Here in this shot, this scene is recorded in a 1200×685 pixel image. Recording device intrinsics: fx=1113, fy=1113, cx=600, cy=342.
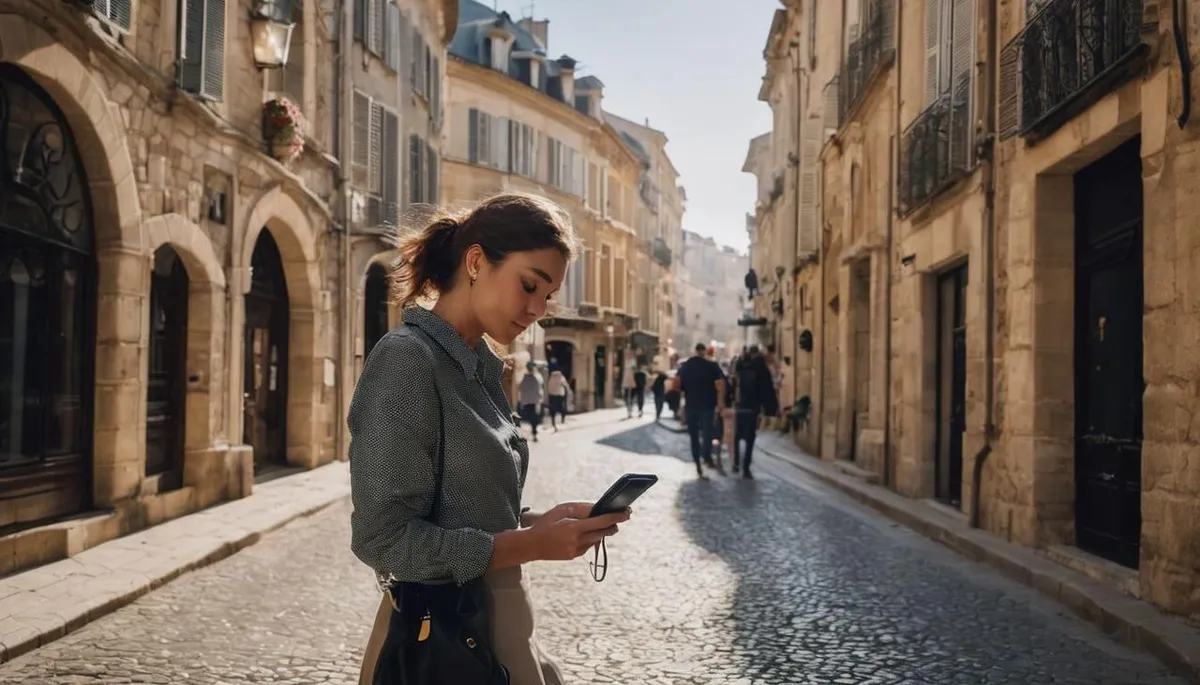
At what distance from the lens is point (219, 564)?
8.08m

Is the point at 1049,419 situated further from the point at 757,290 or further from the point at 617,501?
the point at 757,290

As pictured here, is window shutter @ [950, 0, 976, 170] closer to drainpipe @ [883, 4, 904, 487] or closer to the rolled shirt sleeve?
drainpipe @ [883, 4, 904, 487]

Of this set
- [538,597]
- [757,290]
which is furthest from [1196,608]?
[757,290]

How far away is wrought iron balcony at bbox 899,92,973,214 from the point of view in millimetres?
10414

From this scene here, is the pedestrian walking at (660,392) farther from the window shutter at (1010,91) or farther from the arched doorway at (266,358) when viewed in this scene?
the window shutter at (1010,91)

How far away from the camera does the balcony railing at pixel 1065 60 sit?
22.5 feet

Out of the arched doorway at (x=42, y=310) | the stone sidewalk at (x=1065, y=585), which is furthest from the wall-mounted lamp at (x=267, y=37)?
the stone sidewalk at (x=1065, y=585)

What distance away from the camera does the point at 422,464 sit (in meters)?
1.75

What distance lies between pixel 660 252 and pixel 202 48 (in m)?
48.2

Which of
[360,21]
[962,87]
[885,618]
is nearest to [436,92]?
[360,21]

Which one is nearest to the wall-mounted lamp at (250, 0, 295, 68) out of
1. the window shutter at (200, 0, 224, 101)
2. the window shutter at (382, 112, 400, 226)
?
the window shutter at (200, 0, 224, 101)

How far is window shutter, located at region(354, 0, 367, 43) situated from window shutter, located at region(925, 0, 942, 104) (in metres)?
8.63

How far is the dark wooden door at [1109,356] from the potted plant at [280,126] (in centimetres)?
856

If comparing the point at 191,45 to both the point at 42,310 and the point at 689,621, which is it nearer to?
the point at 42,310
